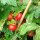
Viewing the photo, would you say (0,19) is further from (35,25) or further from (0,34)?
(35,25)

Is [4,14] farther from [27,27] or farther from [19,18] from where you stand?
[27,27]

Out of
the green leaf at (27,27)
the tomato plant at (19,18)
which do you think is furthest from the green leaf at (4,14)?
the green leaf at (27,27)

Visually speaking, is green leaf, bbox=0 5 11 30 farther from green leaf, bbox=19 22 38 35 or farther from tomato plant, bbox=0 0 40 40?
green leaf, bbox=19 22 38 35

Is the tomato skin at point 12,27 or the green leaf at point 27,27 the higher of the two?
the green leaf at point 27,27

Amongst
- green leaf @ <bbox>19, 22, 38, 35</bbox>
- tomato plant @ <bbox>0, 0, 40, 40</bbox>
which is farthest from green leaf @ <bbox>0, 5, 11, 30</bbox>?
green leaf @ <bbox>19, 22, 38, 35</bbox>

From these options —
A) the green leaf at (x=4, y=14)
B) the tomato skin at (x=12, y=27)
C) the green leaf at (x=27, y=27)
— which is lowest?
the tomato skin at (x=12, y=27)

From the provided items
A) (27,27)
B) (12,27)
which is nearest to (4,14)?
(12,27)

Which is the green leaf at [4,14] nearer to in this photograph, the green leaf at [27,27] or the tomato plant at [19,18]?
the tomato plant at [19,18]

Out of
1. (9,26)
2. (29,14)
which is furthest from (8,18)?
(29,14)
